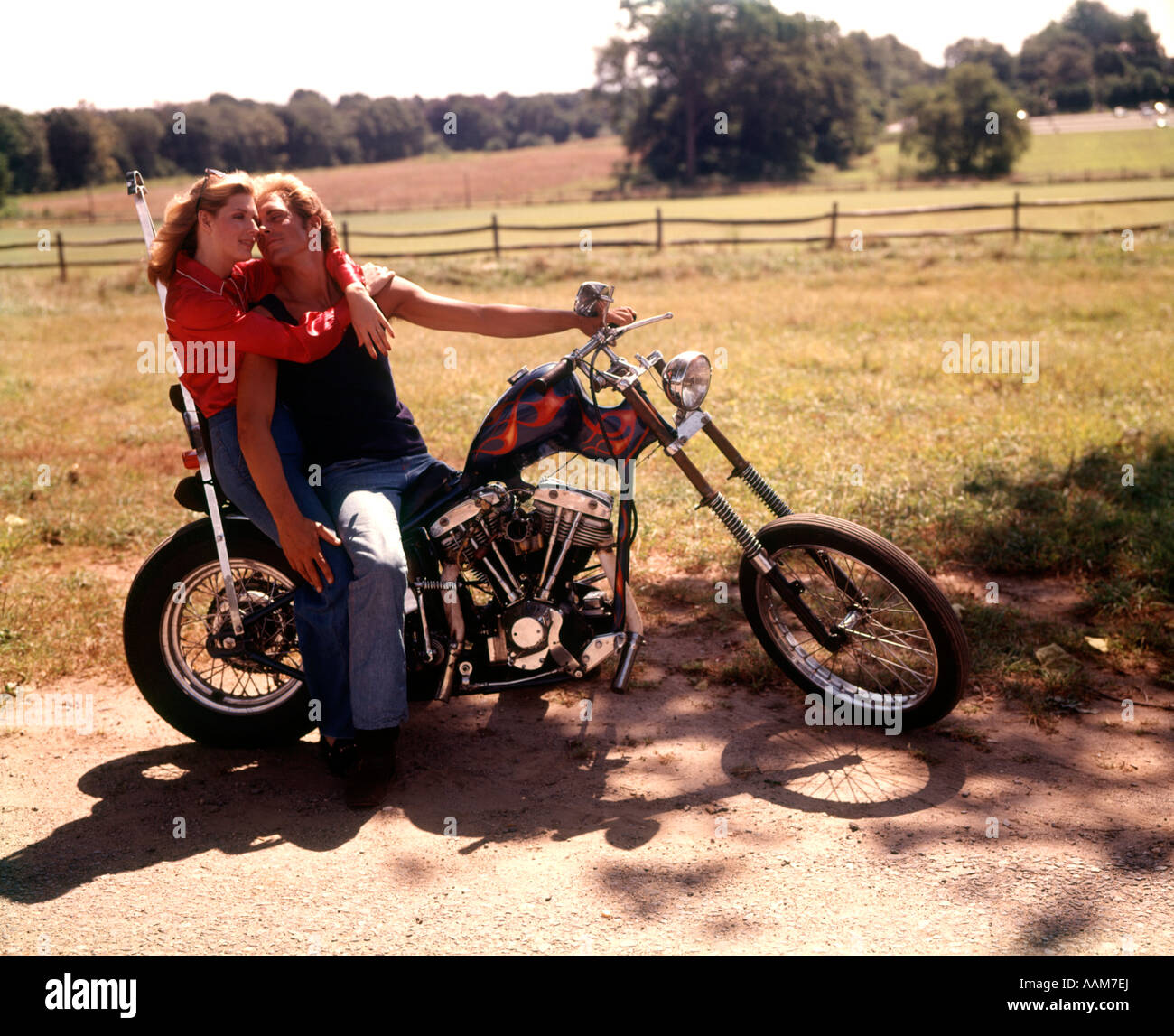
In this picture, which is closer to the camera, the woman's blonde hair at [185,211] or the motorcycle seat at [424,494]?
the woman's blonde hair at [185,211]

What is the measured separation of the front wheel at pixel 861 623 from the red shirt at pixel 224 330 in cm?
173

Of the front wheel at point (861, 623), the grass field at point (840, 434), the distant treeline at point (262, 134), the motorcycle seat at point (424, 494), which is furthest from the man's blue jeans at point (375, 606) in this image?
the distant treeline at point (262, 134)

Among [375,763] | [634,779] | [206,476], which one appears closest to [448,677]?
[375,763]

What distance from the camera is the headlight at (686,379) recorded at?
12.0 ft

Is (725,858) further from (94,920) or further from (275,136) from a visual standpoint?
(275,136)

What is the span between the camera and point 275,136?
69.8 meters

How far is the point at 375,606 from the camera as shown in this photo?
349 cm

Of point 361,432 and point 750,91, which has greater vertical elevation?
point 750,91

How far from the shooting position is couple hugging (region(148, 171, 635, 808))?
350cm

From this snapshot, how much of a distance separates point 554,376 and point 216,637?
156cm

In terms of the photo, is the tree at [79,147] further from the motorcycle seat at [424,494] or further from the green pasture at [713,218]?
the motorcycle seat at [424,494]

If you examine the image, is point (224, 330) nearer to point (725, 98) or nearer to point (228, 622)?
point (228, 622)

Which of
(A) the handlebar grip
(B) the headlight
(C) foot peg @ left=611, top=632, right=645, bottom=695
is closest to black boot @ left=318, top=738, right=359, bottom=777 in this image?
(C) foot peg @ left=611, top=632, right=645, bottom=695

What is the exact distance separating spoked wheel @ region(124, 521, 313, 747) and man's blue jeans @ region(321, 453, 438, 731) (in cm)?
46
